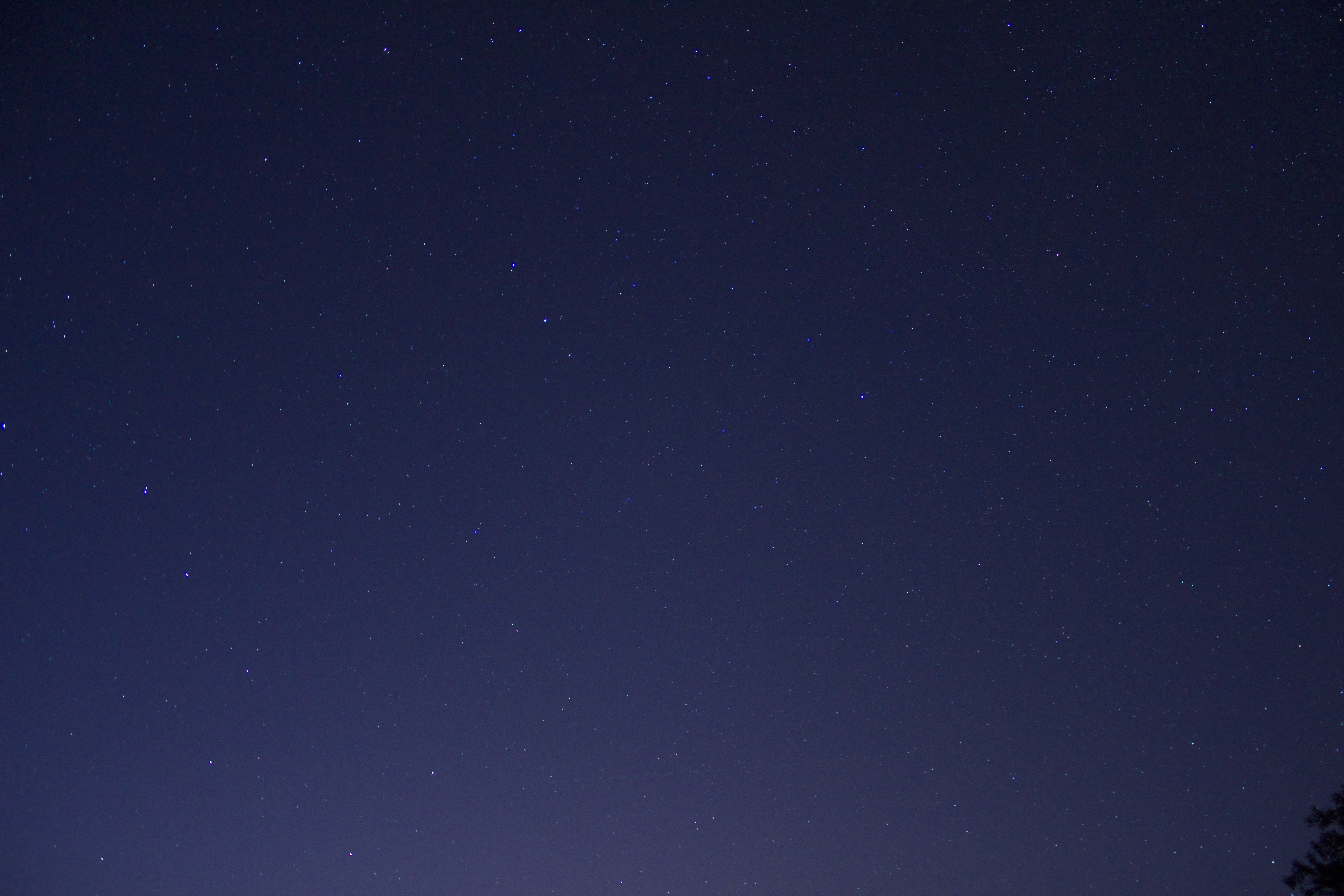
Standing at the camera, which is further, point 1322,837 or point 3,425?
point 3,425

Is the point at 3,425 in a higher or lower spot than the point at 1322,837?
higher

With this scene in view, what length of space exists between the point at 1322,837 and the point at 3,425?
13826 millimetres

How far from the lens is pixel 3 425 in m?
15.6

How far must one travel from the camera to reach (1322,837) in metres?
13.1
